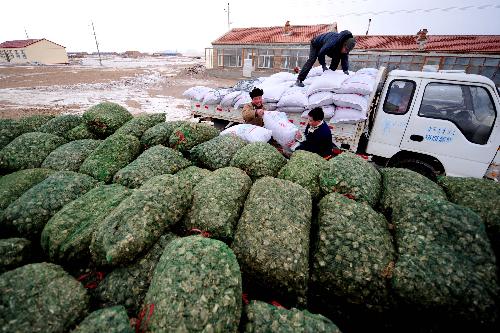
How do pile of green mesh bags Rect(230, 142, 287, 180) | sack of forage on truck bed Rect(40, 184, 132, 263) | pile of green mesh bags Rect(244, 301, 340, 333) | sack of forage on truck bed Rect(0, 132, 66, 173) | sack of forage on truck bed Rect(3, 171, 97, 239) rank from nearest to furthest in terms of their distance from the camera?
pile of green mesh bags Rect(244, 301, 340, 333) → sack of forage on truck bed Rect(40, 184, 132, 263) → sack of forage on truck bed Rect(3, 171, 97, 239) → pile of green mesh bags Rect(230, 142, 287, 180) → sack of forage on truck bed Rect(0, 132, 66, 173)

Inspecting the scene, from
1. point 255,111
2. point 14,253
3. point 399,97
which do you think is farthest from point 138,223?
point 399,97

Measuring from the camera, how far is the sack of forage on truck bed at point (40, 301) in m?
1.63

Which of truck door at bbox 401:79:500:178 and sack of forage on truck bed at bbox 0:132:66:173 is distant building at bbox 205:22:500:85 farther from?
sack of forage on truck bed at bbox 0:132:66:173

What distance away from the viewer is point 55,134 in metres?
4.19

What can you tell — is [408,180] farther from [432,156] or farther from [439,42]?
[439,42]

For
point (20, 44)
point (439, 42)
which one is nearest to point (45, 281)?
point (439, 42)

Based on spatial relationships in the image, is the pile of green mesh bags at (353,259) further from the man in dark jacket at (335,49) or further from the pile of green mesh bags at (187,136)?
the man in dark jacket at (335,49)

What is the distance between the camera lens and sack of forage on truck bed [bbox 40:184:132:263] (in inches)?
87.7

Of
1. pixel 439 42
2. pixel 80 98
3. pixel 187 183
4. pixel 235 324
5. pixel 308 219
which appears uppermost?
pixel 439 42

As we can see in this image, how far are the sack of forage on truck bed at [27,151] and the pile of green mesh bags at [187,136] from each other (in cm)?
189

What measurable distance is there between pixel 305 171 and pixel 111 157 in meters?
2.59

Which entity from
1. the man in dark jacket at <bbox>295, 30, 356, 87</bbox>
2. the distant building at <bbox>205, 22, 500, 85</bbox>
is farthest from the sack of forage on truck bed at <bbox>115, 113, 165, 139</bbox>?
the distant building at <bbox>205, 22, 500, 85</bbox>

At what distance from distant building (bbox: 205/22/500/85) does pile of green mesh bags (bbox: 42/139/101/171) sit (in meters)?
24.1

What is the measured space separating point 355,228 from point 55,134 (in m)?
4.84
